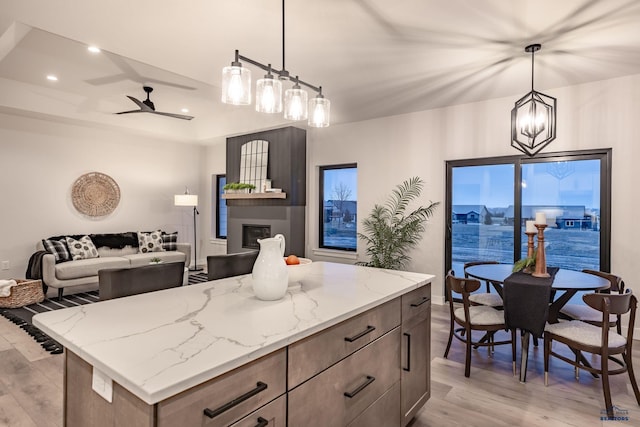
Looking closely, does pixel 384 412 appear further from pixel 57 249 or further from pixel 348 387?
pixel 57 249

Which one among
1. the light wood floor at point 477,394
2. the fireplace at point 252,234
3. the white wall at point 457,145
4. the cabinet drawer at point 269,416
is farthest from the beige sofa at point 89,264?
the cabinet drawer at point 269,416

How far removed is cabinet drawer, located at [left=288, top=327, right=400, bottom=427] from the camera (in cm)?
130

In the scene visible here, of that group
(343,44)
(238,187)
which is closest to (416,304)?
(343,44)

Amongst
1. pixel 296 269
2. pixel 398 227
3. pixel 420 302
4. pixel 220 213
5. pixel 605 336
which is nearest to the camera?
pixel 420 302

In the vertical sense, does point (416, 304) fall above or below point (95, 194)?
below

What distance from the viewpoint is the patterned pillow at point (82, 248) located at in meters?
5.39

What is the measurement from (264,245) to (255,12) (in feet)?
5.66

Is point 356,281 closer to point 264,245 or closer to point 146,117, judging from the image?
point 264,245

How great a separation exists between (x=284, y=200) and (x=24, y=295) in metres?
3.67

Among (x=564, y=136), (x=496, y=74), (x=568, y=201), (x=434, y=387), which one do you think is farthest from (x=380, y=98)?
(x=434, y=387)

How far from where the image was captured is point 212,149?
771 centimetres

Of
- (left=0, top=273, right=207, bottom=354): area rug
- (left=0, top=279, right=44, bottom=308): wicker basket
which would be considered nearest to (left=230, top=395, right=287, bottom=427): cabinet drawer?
(left=0, top=273, right=207, bottom=354): area rug

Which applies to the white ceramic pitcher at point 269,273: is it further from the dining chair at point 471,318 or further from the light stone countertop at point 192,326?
the dining chair at point 471,318

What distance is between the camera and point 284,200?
5902mm
